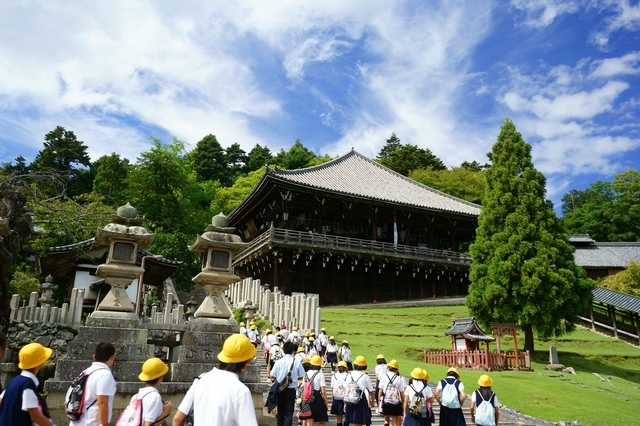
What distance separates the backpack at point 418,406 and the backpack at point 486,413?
0.84 meters

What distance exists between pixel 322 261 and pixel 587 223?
127 feet

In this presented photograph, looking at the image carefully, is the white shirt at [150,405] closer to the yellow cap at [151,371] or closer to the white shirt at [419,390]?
the yellow cap at [151,371]

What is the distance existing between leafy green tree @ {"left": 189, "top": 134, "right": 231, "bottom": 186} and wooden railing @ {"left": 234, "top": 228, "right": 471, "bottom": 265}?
29.7 meters

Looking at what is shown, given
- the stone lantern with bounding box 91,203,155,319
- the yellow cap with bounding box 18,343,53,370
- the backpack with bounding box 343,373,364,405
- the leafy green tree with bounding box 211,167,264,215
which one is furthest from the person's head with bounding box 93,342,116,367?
the leafy green tree with bounding box 211,167,264,215

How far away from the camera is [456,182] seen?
54.7 meters

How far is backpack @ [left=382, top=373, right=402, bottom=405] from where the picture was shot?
27.8 ft

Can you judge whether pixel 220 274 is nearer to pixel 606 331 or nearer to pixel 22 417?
pixel 22 417

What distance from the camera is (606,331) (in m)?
31.1

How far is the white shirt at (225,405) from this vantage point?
3172 millimetres

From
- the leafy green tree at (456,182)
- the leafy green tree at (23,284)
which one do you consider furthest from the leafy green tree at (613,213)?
the leafy green tree at (23,284)

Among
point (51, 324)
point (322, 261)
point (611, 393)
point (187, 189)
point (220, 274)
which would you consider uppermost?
point (187, 189)

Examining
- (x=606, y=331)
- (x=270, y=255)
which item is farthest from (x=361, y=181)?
(x=606, y=331)

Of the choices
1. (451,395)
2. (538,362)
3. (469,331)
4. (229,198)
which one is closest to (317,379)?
(451,395)

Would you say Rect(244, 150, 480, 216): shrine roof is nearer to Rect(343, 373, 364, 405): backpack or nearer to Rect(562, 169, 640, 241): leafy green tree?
Rect(562, 169, 640, 241): leafy green tree
